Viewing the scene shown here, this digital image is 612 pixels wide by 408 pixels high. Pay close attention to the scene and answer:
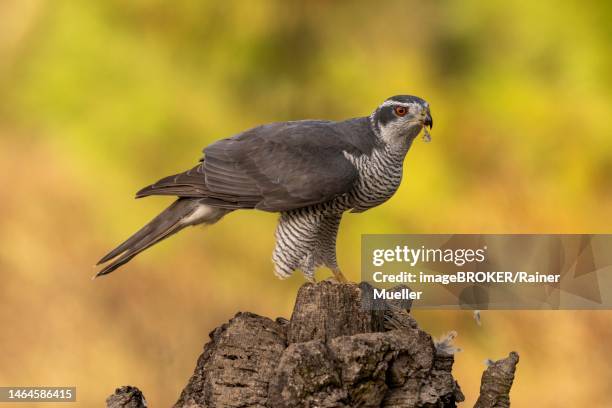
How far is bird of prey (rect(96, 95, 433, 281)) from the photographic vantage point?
16.6 ft

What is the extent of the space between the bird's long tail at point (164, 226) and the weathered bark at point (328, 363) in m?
0.59

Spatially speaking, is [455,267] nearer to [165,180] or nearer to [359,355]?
[359,355]

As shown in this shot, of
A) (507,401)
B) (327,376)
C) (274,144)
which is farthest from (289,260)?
(507,401)

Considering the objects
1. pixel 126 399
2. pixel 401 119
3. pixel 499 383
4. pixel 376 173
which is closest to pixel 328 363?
pixel 499 383

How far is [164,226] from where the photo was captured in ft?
17.1

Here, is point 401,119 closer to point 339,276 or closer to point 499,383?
point 339,276

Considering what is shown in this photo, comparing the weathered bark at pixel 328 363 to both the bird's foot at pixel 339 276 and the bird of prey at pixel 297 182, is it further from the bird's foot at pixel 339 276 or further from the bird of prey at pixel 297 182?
the bird of prey at pixel 297 182

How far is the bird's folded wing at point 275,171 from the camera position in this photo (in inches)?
199

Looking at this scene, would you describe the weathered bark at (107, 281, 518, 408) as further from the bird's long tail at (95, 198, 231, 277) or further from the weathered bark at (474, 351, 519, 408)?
the bird's long tail at (95, 198, 231, 277)

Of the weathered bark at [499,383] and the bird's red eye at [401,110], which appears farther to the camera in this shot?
the bird's red eye at [401,110]

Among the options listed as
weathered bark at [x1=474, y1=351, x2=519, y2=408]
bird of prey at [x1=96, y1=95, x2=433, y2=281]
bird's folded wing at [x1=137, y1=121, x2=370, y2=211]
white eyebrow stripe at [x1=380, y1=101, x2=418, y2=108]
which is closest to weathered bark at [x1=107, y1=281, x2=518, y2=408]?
weathered bark at [x1=474, y1=351, x2=519, y2=408]

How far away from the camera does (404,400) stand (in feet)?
15.1

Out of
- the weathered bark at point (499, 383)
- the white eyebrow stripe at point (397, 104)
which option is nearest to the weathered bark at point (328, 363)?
the weathered bark at point (499, 383)

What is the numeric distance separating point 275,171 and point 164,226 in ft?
Result: 2.04
